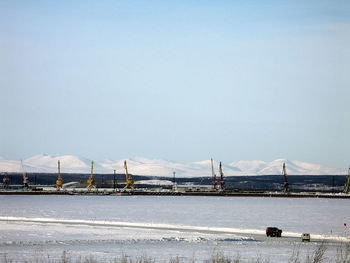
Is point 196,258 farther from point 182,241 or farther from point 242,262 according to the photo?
point 182,241

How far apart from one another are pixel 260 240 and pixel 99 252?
68.7ft

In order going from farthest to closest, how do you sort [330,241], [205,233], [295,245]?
[205,233] → [330,241] → [295,245]

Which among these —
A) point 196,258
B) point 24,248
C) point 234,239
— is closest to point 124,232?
point 234,239

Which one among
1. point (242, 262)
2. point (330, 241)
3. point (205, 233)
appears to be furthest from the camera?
point (205, 233)

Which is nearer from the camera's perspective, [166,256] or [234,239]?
[166,256]

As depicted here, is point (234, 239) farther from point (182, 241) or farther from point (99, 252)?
point (99, 252)

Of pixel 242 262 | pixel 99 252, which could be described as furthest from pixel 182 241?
pixel 242 262

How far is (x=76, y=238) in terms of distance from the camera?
231 feet

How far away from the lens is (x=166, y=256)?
54688mm

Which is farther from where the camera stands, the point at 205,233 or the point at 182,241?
the point at 205,233

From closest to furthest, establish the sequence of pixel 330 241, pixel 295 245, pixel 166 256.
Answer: pixel 166 256 < pixel 295 245 < pixel 330 241

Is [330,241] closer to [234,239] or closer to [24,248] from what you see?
[234,239]

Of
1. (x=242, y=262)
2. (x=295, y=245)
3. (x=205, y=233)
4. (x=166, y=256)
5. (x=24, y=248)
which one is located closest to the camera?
(x=242, y=262)

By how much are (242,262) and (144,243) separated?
17.5 m
